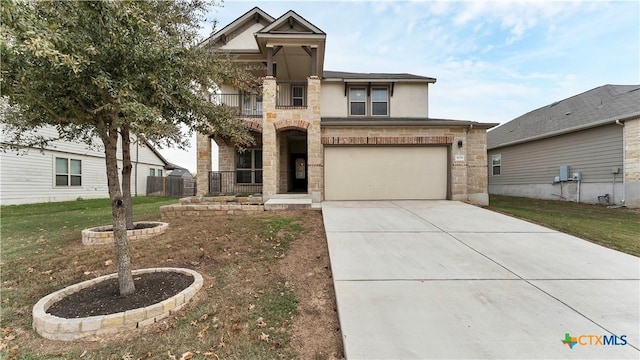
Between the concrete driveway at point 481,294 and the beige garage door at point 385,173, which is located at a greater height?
the beige garage door at point 385,173

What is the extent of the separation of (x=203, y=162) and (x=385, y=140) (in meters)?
7.59

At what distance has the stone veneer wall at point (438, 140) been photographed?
34.8ft

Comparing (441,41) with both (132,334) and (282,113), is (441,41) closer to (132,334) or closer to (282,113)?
(282,113)

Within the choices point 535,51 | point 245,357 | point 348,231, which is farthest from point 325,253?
point 535,51

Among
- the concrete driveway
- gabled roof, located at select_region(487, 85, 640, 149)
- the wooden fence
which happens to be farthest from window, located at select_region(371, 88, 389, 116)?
the wooden fence

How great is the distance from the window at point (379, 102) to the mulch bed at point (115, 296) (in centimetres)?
1169

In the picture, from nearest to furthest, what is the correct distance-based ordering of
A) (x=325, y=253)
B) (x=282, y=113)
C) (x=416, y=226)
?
(x=325, y=253), (x=416, y=226), (x=282, y=113)

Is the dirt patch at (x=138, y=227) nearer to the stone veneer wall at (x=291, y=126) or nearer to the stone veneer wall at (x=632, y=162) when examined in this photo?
the stone veneer wall at (x=291, y=126)

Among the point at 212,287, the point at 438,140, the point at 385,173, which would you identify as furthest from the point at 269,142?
the point at 212,287

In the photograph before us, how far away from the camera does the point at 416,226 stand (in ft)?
22.2

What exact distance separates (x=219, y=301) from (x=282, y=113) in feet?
26.7

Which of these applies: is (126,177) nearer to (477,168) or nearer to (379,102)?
(379,102)

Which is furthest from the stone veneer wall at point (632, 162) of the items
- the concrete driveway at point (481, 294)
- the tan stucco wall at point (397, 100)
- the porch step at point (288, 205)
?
the porch step at point (288, 205)

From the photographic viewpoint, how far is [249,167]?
13461mm
